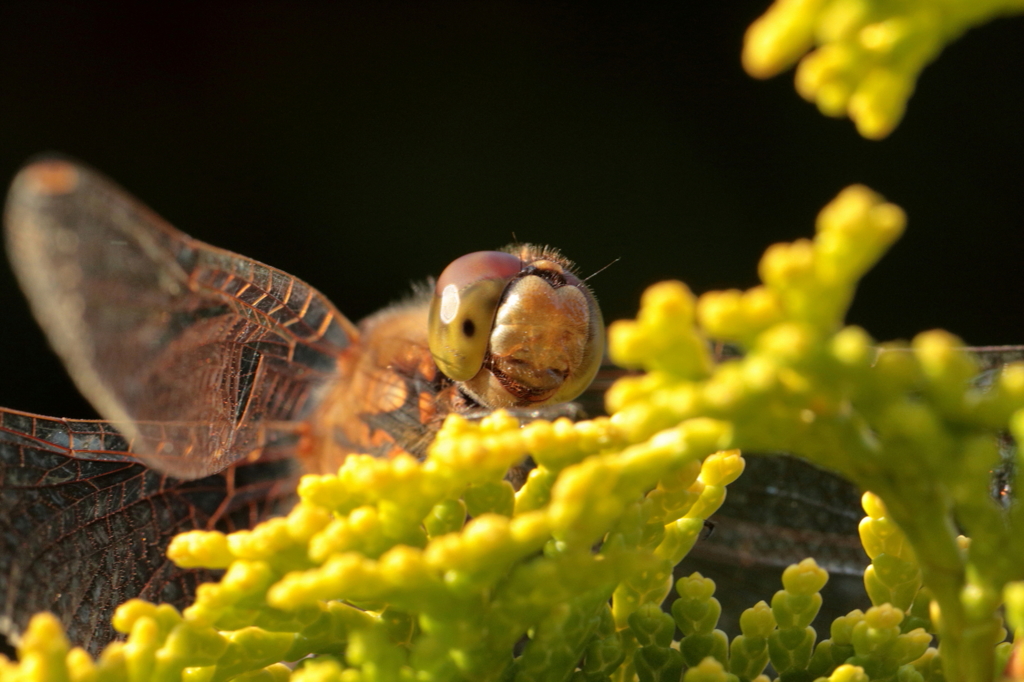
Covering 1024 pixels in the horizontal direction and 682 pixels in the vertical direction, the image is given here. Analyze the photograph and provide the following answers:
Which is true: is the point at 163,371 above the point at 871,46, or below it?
below

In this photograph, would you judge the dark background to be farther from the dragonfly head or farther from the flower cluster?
the flower cluster

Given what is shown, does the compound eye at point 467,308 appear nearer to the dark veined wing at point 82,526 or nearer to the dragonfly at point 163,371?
the dragonfly at point 163,371

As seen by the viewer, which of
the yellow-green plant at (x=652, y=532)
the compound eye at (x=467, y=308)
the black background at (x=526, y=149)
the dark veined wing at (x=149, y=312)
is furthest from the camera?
the black background at (x=526, y=149)

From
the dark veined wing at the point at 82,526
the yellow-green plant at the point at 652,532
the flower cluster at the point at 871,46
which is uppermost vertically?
the flower cluster at the point at 871,46

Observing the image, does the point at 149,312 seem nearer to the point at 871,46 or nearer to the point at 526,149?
the point at 871,46

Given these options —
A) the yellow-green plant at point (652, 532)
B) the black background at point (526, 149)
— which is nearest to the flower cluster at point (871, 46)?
the yellow-green plant at point (652, 532)

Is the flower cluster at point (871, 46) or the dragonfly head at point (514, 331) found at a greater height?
the flower cluster at point (871, 46)

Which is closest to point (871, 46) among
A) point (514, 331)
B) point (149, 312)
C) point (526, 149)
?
point (514, 331)
